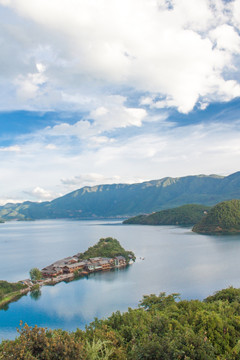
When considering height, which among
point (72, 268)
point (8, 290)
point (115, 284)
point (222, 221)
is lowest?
point (115, 284)

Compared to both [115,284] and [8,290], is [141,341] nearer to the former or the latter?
[115,284]

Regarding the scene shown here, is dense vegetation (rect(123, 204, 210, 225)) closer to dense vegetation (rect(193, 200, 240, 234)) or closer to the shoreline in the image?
dense vegetation (rect(193, 200, 240, 234))

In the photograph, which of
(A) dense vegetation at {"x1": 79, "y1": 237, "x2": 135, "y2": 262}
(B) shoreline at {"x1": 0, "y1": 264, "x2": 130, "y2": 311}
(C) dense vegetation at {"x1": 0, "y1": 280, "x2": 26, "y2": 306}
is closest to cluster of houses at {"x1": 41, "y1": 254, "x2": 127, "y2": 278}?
(B) shoreline at {"x1": 0, "y1": 264, "x2": 130, "y2": 311}

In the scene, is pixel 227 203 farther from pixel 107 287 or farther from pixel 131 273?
pixel 107 287

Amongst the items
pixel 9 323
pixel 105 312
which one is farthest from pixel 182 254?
pixel 9 323

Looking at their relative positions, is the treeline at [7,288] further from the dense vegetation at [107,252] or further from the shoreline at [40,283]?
the dense vegetation at [107,252]

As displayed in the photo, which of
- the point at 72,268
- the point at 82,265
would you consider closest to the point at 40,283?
the point at 72,268
